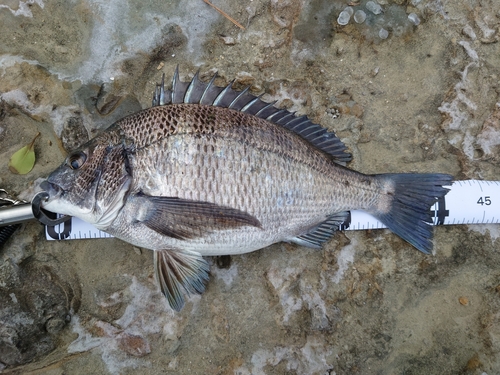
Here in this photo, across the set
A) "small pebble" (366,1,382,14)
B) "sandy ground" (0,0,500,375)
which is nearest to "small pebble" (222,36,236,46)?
"sandy ground" (0,0,500,375)

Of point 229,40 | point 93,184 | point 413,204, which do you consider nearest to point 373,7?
point 229,40

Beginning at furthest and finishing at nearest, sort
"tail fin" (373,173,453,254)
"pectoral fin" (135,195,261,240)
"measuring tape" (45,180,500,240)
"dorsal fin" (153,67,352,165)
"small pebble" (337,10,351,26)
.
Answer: "small pebble" (337,10,351,26) → "measuring tape" (45,180,500,240) → "tail fin" (373,173,453,254) → "dorsal fin" (153,67,352,165) → "pectoral fin" (135,195,261,240)

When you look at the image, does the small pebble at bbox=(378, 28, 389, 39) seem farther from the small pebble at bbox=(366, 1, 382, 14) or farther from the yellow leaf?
the yellow leaf

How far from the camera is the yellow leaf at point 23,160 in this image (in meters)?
2.77

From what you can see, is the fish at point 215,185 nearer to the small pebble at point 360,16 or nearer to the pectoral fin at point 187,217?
the pectoral fin at point 187,217

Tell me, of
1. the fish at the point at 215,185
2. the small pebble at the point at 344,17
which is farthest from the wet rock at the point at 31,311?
the small pebble at the point at 344,17

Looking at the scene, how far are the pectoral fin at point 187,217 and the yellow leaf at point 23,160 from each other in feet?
3.41

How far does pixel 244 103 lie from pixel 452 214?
1.68 m

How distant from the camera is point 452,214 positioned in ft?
9.11

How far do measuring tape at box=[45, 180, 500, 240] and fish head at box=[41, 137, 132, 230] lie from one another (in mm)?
397

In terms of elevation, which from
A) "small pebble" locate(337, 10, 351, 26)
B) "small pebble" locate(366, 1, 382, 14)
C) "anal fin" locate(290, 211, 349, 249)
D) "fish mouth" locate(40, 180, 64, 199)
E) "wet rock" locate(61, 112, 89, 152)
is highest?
"small pebble" locate(366, 1, 382, 14)

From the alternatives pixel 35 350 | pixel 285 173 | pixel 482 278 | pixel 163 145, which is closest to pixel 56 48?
pixel 163 145

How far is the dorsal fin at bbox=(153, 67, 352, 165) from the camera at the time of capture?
251cm

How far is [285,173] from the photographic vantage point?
2.48 metres
